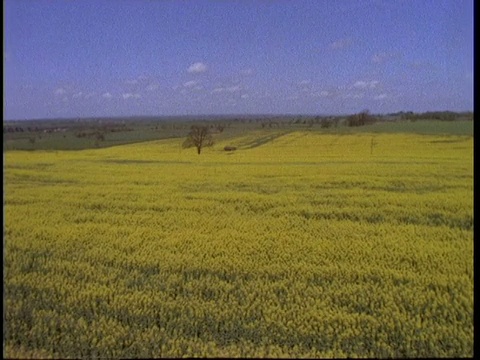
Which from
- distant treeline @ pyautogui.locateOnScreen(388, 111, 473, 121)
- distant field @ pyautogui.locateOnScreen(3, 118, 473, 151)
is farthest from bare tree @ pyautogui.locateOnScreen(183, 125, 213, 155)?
distant treeline @ pyautogui.locateOnScreen(388, 111, 473, 121)

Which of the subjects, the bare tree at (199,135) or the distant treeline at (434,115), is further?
the bare tree at (199,135)

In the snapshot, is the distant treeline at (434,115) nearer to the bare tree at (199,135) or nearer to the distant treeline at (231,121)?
the distant treeline at (231,121)

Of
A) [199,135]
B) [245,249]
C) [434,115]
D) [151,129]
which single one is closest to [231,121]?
[199,135]

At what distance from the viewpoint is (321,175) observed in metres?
2.40

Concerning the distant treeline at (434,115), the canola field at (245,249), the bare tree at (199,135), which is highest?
the distant treeline at (434,115)

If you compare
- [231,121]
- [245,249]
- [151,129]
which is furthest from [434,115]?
[151,129]

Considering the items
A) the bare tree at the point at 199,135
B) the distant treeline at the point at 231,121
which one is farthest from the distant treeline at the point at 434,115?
the bare tree at the point at 199,135

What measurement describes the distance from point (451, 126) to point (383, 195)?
1.36 feet

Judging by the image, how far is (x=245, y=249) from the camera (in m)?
A: 2.34

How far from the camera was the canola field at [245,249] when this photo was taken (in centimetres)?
225

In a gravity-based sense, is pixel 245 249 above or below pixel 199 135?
below

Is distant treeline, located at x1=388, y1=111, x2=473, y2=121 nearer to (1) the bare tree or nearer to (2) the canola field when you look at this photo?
(2) the canola field

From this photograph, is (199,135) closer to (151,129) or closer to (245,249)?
(151,129)

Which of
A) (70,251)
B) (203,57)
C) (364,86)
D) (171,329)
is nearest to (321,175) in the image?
(364,86)
